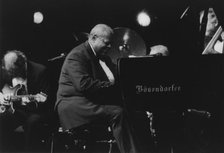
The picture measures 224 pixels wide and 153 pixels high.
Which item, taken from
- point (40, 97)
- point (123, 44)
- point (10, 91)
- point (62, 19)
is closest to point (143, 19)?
point (62, 19)

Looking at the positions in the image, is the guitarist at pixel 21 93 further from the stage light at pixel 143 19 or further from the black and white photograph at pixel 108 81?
the stage light at pixel 143 19

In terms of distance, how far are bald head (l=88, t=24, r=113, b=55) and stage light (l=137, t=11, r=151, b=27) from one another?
1.98 m

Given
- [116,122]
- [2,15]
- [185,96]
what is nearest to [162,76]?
[185,96]

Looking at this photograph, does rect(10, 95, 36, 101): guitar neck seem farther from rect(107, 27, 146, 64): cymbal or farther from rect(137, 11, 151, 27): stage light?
rect(137, 11, 151, 27): stage light

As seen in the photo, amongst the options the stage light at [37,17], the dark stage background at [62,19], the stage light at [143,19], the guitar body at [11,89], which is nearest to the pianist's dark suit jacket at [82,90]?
the guitar body at [11,89]

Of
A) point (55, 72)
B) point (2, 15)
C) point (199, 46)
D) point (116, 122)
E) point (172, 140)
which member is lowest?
point (172, 140)

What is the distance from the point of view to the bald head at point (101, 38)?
3730mm

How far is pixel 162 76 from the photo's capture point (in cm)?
288

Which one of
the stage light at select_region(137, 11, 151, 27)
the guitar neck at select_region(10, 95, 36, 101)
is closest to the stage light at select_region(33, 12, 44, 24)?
the guitar neck at select_region(10, 95, 36, 101)

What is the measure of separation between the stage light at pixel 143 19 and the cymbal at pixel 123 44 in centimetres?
126

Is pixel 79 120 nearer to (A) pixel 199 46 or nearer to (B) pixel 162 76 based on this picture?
(B) pixel 162 76

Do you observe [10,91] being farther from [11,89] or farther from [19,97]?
[19,97]

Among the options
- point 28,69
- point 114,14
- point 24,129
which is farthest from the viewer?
point 114,14

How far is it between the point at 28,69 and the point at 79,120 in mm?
1143
